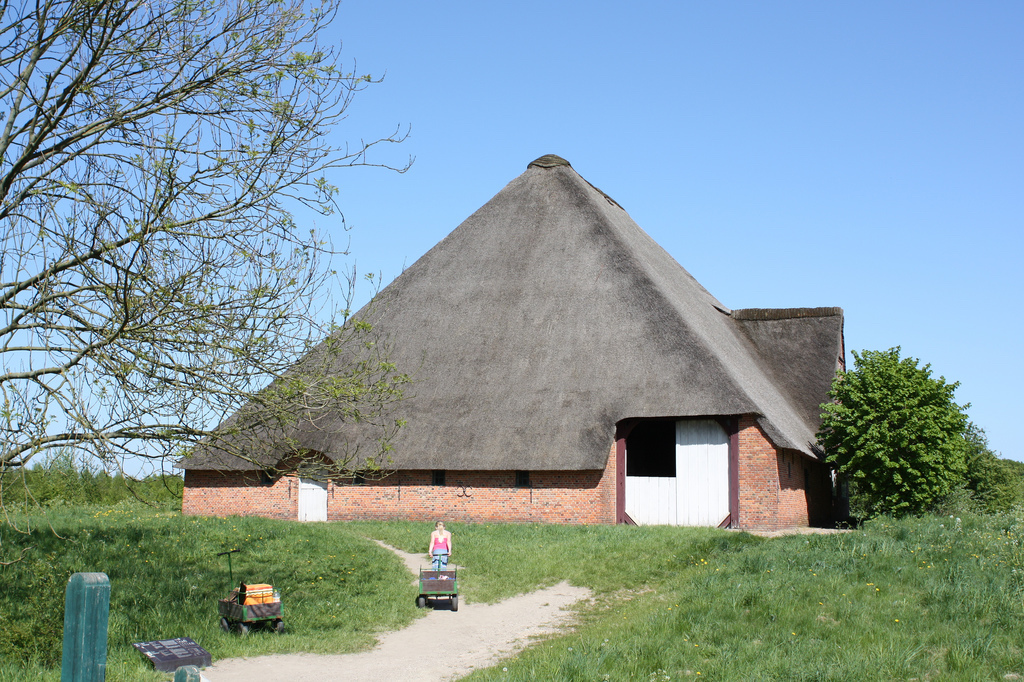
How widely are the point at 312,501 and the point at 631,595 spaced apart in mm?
13352

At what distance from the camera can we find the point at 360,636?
11.3 meters

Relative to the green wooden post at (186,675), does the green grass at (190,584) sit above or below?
below

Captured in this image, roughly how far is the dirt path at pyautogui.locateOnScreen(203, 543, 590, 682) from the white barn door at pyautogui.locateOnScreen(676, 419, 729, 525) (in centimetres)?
895

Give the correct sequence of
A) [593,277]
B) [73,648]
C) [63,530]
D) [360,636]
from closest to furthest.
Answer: [73,648], [360,636], [63,530], [593,277]

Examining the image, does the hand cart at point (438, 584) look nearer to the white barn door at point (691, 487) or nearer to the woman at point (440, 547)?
the woman at point (440, 547)

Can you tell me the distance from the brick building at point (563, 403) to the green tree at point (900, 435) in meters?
1.48

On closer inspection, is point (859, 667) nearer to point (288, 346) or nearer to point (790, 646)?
point (790, 646)

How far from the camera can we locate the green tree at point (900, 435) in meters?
21.8

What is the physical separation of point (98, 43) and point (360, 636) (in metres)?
7.89

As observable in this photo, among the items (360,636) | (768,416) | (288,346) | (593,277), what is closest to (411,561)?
(360,636)

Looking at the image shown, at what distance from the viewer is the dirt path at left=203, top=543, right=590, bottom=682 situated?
31.0 ft

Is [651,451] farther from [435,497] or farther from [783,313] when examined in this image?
[435,497]

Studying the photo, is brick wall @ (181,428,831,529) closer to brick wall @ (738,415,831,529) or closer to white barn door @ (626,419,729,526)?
brick wall @ (738,415,831,529)

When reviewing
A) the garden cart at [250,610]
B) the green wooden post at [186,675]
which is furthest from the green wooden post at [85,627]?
the garden cart at [250,610]
